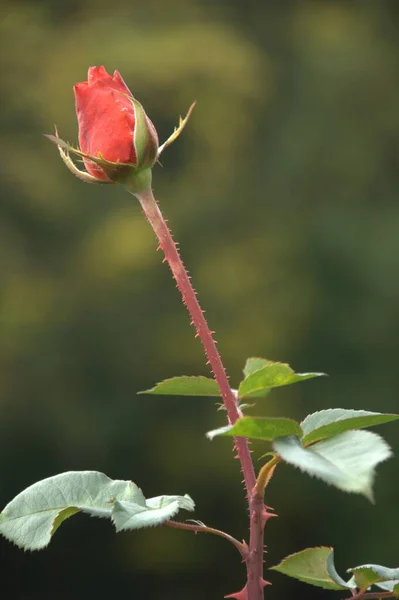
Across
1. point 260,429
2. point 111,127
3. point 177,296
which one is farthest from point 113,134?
point 177,296

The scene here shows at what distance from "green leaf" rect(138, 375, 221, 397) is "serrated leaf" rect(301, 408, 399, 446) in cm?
4

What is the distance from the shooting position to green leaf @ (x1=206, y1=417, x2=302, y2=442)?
10.6 inches

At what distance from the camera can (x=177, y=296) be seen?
4.23 metres

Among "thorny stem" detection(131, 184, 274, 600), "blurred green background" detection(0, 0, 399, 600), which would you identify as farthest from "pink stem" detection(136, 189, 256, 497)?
"blurred green background" detection(0, 0, 399, 600)

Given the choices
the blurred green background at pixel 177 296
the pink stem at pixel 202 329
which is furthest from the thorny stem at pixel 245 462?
the blurred green background at pixel 177 296

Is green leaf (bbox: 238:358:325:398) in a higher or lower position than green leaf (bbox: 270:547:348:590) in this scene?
higher

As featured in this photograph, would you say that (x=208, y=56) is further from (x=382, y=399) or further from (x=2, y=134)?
(x=382, y=399)

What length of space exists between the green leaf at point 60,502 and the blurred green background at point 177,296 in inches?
135

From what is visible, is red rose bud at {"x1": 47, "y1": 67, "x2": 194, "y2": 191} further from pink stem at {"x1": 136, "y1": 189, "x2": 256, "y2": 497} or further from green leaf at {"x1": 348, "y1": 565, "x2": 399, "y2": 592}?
green leaf at {"x1": 348, "y1": 565, "x2": 399, "y2": 592}

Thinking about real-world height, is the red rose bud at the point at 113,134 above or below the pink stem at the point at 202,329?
above

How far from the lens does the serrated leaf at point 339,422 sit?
0.97 ft

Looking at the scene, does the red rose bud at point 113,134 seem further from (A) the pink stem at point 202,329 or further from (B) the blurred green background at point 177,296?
(B) the blurred green background at point 177,296

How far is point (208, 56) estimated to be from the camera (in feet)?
15.8

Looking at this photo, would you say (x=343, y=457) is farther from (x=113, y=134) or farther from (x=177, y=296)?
(x=177, y=296)
